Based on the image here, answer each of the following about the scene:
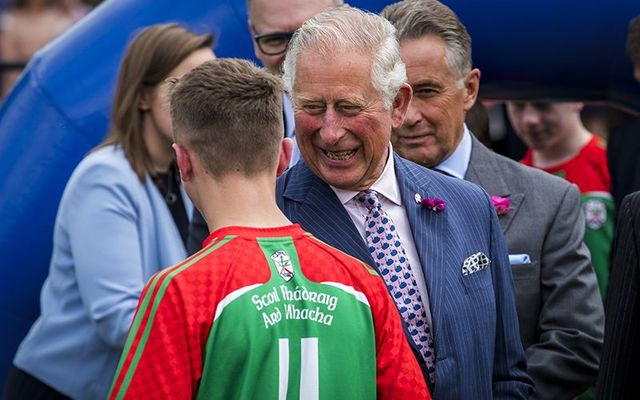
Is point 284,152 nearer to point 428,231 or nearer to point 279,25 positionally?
point 428,231

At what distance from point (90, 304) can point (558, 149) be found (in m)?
2.60

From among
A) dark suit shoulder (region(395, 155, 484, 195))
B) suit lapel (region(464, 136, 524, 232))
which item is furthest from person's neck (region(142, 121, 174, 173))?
dark suit shoulder (region(395, 155, 484, 195))

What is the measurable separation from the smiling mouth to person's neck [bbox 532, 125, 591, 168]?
9.96 ft

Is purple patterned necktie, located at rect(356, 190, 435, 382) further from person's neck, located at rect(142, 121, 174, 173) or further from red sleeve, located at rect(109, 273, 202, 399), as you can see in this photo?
person's neck, located at rect(142, 121, 174, 173)

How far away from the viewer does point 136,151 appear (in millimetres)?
4516

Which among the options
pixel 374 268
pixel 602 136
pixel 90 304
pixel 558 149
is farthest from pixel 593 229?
pixel 602 136

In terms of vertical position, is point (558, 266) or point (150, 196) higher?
point (558, 266)

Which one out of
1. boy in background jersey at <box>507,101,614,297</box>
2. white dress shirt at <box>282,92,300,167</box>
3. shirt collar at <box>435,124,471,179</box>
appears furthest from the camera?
boy in background jersey at <box>507,101,614,297</box>

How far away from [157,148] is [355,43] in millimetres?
1680

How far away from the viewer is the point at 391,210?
3.23 meters

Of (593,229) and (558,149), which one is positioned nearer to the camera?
(593,229)

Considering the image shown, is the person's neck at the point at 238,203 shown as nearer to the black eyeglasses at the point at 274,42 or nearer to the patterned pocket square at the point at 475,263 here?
the patterned pocket square at the point at 475,263

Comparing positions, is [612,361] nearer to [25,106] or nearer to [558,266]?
[558,266]

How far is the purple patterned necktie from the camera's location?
310cm
